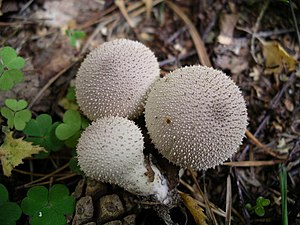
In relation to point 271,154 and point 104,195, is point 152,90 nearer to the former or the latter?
point 104,195

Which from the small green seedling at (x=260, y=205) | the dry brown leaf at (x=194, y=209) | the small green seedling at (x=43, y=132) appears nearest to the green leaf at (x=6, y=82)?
the small green seedling at (x=43, y=132)

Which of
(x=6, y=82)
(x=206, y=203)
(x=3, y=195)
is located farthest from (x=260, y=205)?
(x=6, y=82)

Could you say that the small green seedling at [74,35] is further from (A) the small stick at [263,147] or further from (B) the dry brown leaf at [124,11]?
(A) the small stick at [263,147]

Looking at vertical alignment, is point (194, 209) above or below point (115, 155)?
below

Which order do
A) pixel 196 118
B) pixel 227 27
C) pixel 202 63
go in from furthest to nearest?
pixel 227 27 → pixel 202 63 → pixel 196 118

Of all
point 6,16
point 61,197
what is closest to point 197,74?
point 61,197

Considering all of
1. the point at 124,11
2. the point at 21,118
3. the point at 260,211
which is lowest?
the point at 260,211

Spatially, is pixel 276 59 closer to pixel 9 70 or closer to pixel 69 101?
pixel 69 101
